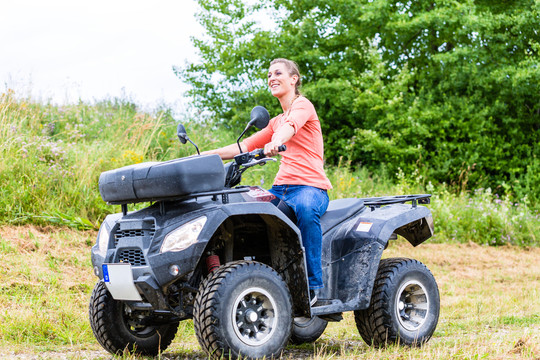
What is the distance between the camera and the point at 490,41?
1716cm

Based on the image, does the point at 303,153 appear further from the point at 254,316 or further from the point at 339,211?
the point at 254,316

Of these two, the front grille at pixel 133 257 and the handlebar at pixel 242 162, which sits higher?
the handlebar at pixel 242 162

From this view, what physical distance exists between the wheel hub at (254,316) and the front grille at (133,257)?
0.61m

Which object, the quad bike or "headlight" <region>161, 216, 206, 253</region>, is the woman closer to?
the quad bike

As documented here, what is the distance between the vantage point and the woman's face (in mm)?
4727

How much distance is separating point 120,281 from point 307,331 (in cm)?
214

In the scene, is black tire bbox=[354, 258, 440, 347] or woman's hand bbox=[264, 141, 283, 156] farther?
black tire bbox=[354, 258, 440, 347]

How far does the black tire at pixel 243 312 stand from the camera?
3754 millimetres

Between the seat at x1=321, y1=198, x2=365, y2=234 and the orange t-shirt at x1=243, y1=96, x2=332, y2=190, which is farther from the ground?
the orange t-shirt at x1=243, y1=96, x2=332, y2=190

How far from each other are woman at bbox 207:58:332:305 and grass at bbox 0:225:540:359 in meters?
0.74

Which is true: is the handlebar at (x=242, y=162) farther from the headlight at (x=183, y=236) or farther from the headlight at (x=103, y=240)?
the headlight at (x=103, y=240)

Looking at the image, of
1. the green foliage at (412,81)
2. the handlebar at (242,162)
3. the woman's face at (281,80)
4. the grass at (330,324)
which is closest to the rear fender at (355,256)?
the grass at (330,324)

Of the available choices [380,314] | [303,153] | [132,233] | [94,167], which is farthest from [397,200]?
[94,167]

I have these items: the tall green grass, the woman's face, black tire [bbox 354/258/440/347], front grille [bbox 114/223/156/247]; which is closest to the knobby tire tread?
black tire [bbox 354/258/440/347]
